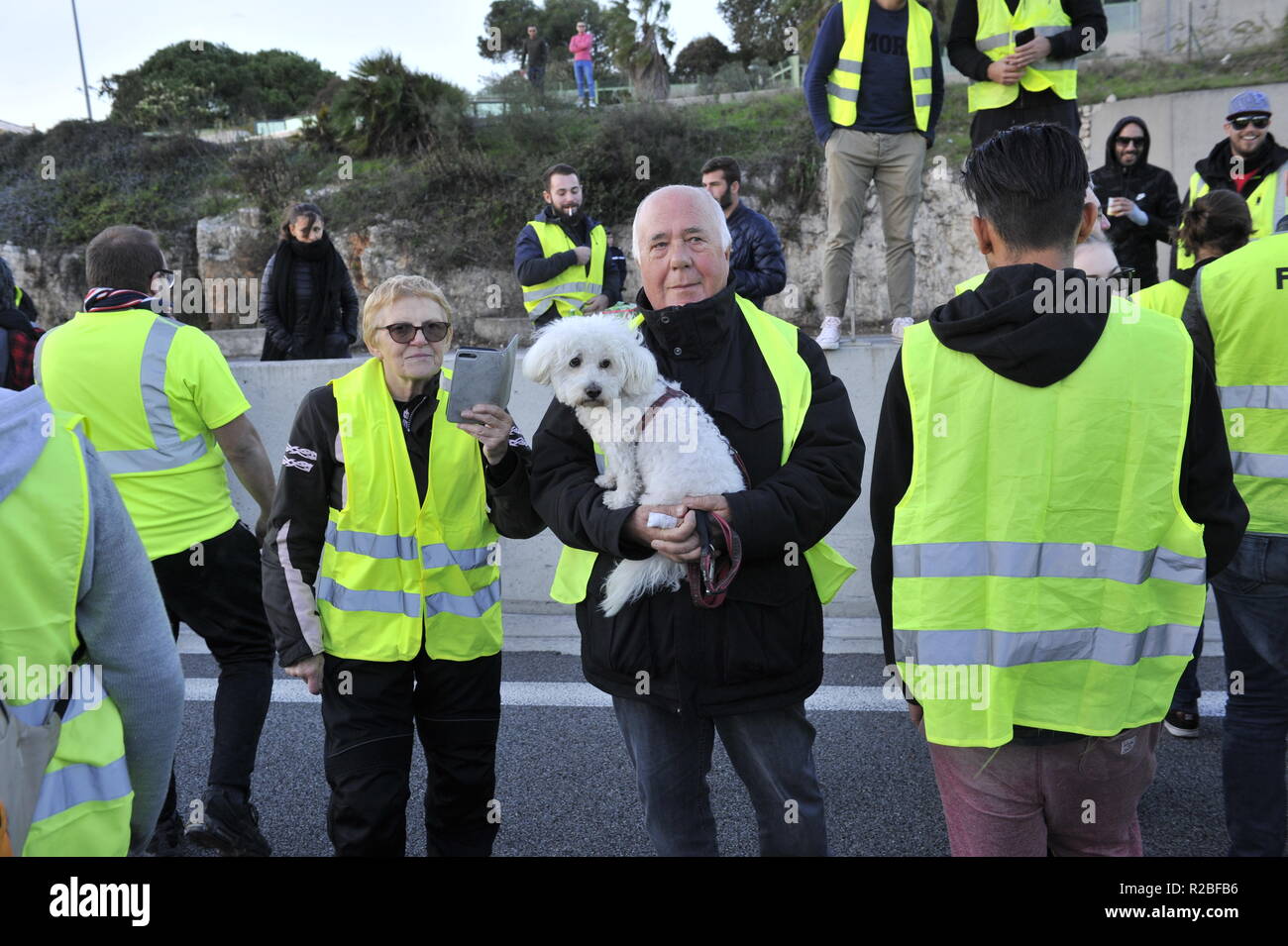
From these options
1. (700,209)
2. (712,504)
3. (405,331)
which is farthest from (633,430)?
(405,331)

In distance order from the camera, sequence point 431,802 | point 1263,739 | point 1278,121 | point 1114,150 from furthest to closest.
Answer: point 1278,121
point 1114,150
point 431,802
point 1263,739

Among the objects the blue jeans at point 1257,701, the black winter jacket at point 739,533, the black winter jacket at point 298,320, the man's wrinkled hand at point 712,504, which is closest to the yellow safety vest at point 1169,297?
the blue jeans at point 1257,701

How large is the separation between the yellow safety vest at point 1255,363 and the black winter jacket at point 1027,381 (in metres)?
1.16

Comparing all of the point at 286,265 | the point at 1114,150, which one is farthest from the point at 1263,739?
the point at 286,265

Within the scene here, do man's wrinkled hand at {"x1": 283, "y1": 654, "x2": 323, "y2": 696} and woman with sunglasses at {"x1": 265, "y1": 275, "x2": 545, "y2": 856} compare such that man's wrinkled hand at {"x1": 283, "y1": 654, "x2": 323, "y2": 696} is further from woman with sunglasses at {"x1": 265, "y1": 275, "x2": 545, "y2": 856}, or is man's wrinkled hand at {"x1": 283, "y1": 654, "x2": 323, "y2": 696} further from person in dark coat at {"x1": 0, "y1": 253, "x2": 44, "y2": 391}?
person in dark coat at {"x1": 0, "y1": 253, "x2": 44, "y2": 391}

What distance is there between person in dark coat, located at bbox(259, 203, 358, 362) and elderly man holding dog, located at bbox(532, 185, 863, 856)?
20.0 feet

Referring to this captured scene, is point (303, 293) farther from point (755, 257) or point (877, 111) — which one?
point (877, 111)

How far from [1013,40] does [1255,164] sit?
1910mm

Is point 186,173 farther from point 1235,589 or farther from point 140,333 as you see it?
point 1235,589

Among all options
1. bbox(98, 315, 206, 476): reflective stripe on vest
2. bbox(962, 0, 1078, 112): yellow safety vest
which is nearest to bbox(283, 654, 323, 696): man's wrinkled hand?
bbox(98, 315, 206, 476): reflective stripe on vest

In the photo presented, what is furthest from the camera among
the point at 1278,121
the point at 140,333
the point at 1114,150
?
the point at 1278,121

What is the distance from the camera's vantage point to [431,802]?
3441mm
